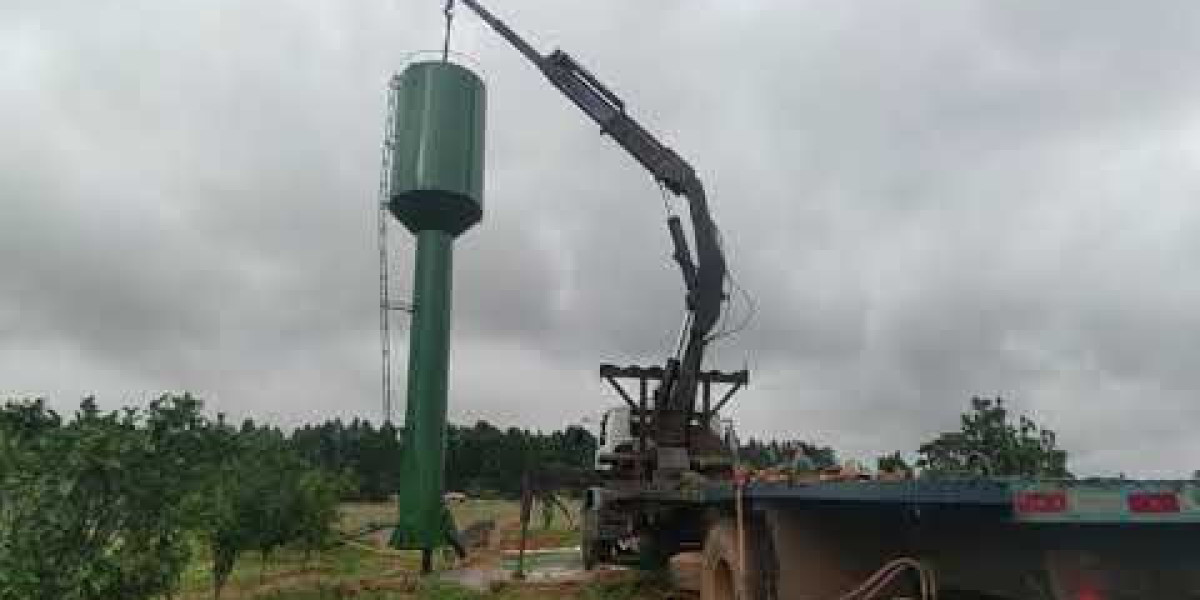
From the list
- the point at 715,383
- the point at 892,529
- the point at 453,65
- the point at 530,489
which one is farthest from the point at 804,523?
the point at 453,65

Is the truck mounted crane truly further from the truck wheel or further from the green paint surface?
the green paint surface

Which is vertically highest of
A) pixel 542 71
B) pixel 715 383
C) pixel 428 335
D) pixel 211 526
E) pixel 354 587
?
pixel 542 71

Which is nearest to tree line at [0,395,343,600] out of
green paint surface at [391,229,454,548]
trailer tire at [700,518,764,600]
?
trailer tire at [700,518,764,600]

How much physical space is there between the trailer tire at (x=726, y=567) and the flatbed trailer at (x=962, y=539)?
16 millimetres

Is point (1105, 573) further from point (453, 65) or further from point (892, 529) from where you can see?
point (453, 65)

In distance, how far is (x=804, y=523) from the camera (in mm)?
8719

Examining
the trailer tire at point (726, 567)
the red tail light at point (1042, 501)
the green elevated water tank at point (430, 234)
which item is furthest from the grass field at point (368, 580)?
the red tail light at point (1042, 501)

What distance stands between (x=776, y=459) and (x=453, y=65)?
18041mm

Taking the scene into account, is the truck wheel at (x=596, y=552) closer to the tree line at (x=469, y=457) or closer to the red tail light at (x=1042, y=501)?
the red tail light at (x=1042, y=501)

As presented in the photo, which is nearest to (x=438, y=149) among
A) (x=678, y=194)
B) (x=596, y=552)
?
(x=678, y=194)

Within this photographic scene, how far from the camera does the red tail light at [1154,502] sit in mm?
5332

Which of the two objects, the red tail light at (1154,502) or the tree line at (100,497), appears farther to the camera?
the tree line at (100,497)

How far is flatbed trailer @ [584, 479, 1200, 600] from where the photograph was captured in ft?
17.8

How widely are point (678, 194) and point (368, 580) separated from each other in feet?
35.6
